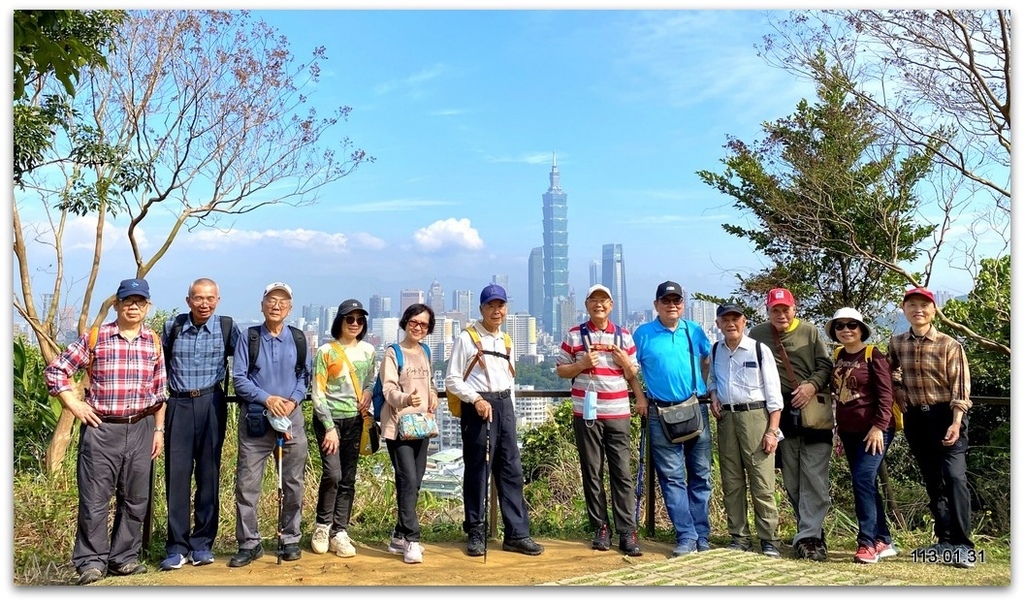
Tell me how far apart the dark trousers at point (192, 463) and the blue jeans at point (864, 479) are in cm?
357

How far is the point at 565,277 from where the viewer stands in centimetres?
5712

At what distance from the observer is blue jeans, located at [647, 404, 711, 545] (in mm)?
4805

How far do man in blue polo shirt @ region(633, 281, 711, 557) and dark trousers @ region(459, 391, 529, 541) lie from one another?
33.2 inches

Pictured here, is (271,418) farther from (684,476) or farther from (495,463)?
(684,476)

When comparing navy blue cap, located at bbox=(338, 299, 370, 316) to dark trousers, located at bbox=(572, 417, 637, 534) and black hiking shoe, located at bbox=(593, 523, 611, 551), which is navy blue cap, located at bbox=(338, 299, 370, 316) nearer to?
dark trousers, located at bbox=(572, 417, 637, 534)

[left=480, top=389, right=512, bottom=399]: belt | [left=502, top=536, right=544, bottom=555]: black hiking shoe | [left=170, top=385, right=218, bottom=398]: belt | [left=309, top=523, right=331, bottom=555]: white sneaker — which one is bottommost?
[left=502, top=536, right=544, bottom=555]: black hiking shoe

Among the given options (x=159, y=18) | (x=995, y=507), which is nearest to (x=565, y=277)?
(x=159, y=18)

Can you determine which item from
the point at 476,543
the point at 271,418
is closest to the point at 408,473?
the point at 476,543

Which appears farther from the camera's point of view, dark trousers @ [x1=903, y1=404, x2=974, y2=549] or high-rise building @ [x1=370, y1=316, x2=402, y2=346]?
high-rise building @ [x1=370, y1=316, x2=402, y2=346]

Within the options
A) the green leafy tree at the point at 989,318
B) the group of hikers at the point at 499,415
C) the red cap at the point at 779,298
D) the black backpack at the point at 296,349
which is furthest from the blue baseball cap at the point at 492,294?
the green leafy tree at the point at 989,318

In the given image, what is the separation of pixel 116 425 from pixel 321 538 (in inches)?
51.9

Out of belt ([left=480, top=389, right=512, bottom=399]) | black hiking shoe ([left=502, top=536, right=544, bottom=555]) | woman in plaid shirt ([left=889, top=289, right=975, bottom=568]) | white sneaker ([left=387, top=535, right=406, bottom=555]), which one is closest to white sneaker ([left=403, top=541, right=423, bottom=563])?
white sneaker ([left=387, top=535, right=406, bottom=555])

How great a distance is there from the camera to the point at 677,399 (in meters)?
4.77

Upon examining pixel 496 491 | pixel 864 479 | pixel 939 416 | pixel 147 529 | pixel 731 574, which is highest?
pixel 939 416
